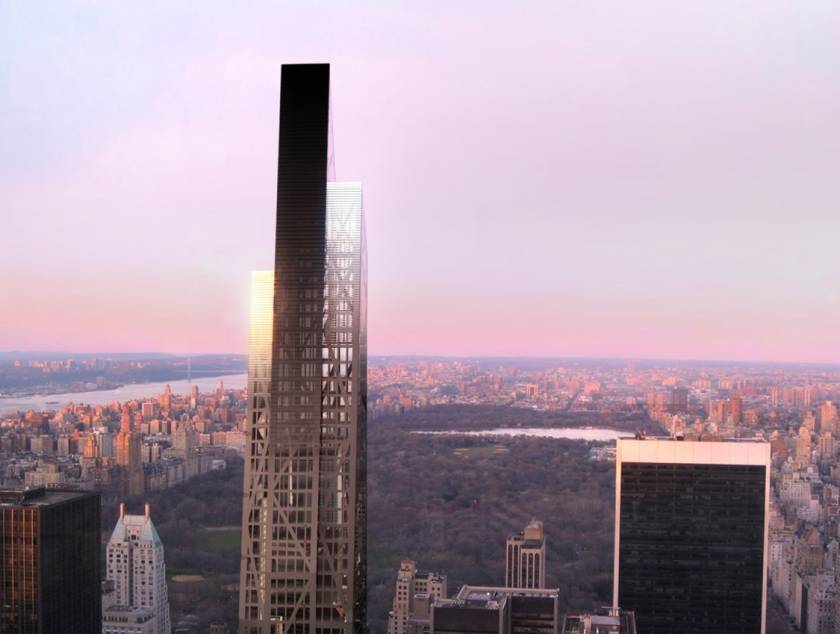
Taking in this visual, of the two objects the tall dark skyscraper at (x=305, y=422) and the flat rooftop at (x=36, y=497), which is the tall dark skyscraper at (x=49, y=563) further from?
the tall dark skyscraper at (x=305, y=422)

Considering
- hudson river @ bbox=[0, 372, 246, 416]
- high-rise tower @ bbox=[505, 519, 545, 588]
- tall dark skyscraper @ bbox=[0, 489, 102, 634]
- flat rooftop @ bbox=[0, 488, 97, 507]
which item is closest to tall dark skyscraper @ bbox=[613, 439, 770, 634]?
high-rise tower @ bbox=[505, 519, 545, 588]

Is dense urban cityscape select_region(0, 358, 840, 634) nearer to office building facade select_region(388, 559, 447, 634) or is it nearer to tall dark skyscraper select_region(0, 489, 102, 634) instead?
office building facade select_region(388, 559, 447, 634)

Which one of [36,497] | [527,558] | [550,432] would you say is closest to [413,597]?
[527,558]

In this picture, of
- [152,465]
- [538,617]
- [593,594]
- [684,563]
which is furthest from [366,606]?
[684,563]

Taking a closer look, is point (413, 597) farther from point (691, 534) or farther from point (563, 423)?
point (691, 534)

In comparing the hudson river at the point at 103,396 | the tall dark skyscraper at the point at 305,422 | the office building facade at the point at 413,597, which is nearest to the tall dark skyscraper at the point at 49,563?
the hudson river at the point at 103,396
